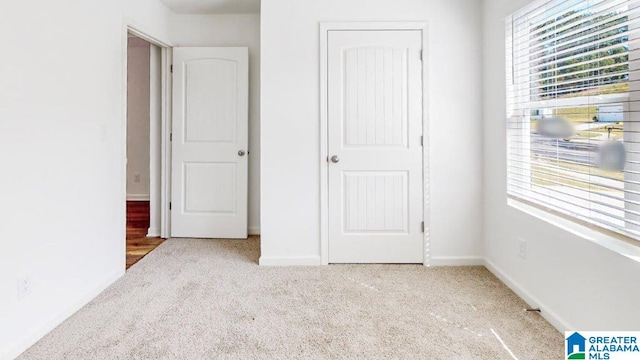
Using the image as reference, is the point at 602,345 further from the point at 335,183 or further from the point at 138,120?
the point at 138,120

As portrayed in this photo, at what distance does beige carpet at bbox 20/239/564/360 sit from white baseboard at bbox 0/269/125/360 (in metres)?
0.04

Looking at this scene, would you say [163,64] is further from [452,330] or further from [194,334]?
[452,330]

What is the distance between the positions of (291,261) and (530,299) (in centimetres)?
182

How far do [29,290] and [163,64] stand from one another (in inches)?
112

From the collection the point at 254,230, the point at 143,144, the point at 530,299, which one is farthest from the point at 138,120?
the point at 530,299

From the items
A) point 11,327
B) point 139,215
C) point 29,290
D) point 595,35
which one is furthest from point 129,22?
point 595,35

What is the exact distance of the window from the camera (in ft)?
5.82

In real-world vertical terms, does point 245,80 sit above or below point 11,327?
above

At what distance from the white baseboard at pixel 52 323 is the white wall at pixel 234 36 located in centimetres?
201

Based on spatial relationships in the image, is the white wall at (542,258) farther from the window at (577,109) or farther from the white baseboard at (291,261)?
the white baseboard at (291,261)

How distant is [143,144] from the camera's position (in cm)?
631

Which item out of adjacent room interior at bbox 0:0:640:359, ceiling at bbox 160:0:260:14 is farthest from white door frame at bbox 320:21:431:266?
ceiling at bbox 160:0:260:14

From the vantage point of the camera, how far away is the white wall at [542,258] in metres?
1.77

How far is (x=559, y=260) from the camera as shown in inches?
Answer: 87.1
